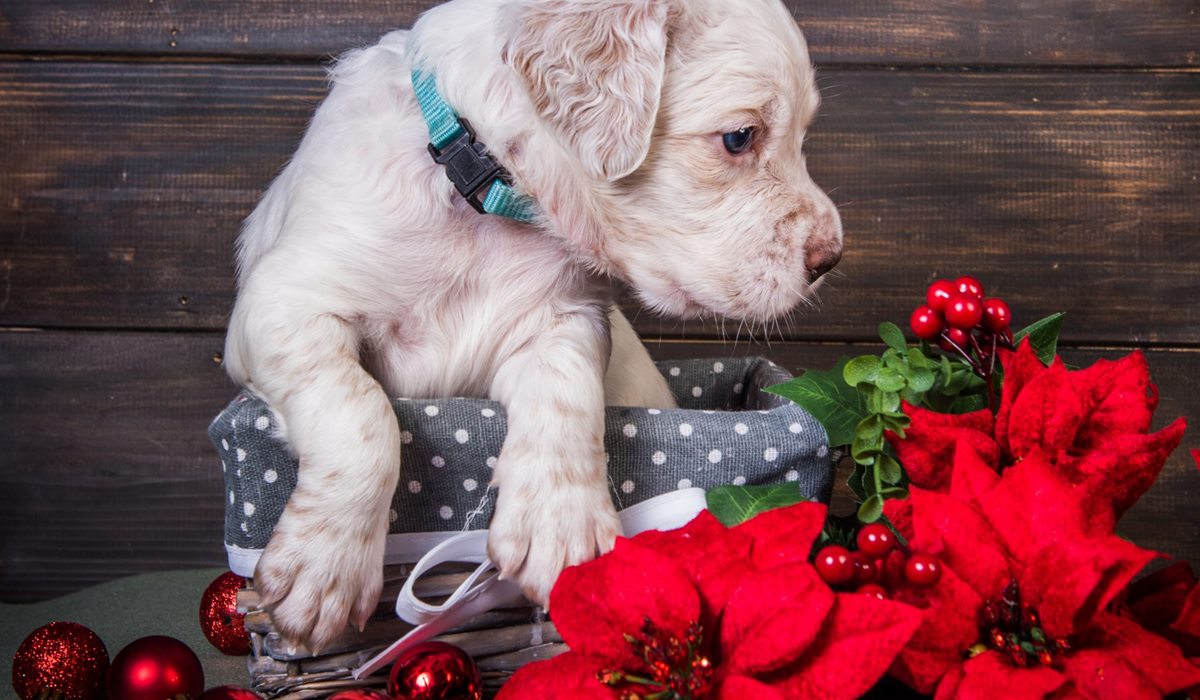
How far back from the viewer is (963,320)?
991 millimetres

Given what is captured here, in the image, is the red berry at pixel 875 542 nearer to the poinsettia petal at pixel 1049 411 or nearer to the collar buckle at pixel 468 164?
the poinsettia petal at pixel 1049 411

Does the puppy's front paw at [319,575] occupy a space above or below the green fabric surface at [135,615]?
above

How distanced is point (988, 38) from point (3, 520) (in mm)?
2253

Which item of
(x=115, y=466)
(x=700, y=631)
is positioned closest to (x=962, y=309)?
(x=700, y=631)

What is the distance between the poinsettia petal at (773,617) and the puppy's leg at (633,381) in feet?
2.48

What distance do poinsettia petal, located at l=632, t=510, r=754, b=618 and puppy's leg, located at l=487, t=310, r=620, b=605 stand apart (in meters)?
0.18

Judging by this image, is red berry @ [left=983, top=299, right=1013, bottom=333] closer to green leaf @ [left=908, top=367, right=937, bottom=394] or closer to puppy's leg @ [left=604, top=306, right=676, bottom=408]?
green leaf @ [left=908, top=367, right=937, bottom=394]

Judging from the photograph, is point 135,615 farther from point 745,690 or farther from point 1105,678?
point 1105,678

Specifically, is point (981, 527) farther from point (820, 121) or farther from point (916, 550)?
point (820, 121)

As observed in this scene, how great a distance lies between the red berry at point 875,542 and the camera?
865mm

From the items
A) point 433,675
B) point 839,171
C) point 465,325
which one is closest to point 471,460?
point 433,675

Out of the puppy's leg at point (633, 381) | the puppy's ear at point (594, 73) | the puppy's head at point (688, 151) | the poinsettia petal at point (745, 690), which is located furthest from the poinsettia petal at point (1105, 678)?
the puppy's leg at point (633, 381)

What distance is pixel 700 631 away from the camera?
80 centimetres

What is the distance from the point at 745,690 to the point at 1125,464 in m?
0.43
